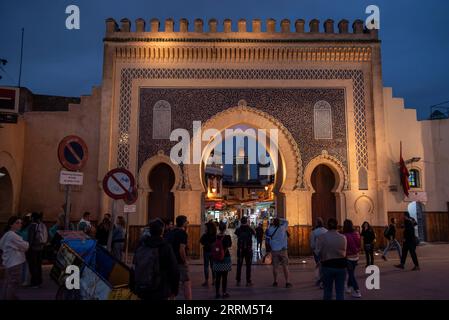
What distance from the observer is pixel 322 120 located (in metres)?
14.2

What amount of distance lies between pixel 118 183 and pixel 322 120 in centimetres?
889

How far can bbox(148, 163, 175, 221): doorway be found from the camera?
554 inches

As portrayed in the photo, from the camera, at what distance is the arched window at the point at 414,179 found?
1450 centimetres

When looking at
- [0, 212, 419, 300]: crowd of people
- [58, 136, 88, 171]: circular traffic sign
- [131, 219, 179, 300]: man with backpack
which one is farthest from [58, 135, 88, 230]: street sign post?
[131, 219, 179, 300]: man with backpack

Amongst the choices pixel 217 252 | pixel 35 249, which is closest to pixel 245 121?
pixel 217 252

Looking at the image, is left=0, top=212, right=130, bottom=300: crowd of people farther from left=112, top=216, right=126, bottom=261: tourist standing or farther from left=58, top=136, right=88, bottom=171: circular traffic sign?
left=58, top=136, right=88, bottom=171: circular traffic sign

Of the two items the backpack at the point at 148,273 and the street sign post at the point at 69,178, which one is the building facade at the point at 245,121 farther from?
the backpack at the point at 148,273

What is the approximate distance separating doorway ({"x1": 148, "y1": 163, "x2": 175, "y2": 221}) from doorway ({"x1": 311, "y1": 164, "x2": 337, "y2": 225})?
4.75 metres

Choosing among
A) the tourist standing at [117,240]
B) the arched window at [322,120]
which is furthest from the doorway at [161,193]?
the arched window at [322,120]

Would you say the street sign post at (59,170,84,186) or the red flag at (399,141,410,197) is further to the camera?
the red flag at (399,141,410,197)

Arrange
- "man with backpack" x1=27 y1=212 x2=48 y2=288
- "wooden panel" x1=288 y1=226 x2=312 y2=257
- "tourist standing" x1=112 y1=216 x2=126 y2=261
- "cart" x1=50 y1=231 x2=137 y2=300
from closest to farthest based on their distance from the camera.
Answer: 1. "cart" x1=50 y1=231 x2=137 y2=300
2. "man with backpack" x1=27 y1=212 x2=48 y2=288
3. "tourist standing" x1=112 y1=216 x2=126 y2=261
4. "wooden panel" x1=288 y1=226 x2=312 y2=257

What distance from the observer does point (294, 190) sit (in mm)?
13664

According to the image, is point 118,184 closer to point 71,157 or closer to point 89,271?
point 71,157
